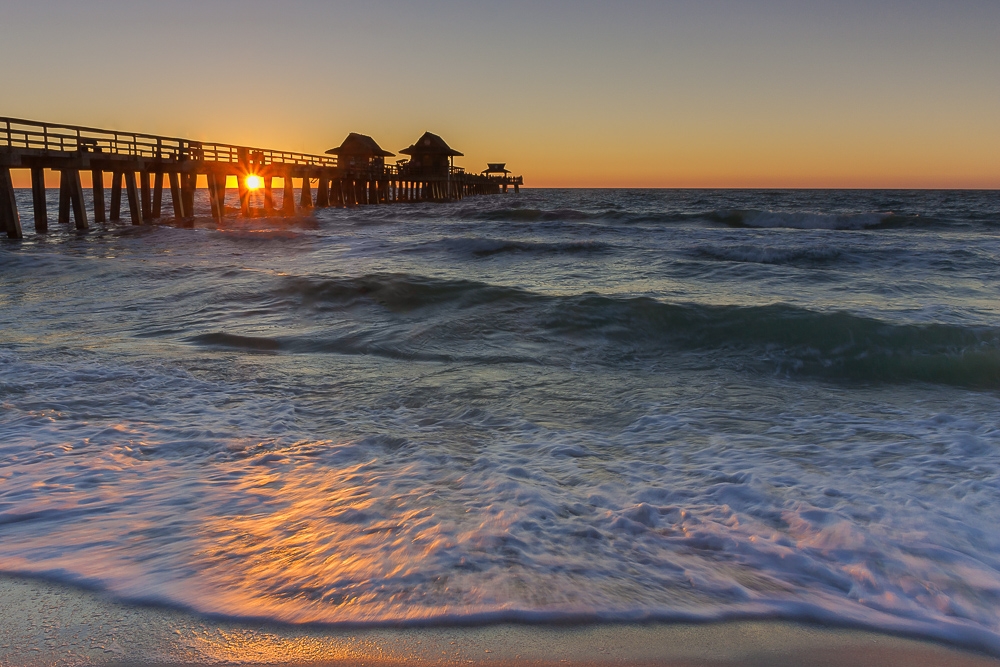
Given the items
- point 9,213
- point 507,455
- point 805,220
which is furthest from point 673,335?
point 805,220

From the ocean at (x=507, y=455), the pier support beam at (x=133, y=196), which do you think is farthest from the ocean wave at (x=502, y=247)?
the pier support beam at (x=133, y=196)

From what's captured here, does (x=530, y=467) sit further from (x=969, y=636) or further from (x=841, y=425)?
(x=841, y=425)

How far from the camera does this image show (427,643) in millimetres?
2430

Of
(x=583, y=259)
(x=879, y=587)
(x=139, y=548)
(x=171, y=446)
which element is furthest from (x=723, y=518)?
(x=583, y=259)

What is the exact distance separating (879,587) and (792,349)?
5449 millimetres

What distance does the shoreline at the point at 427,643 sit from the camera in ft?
7.69

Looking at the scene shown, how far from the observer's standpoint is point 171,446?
4469 millimetres

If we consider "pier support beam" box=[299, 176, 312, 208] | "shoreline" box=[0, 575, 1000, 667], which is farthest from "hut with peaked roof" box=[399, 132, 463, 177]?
"shoreline" box=[0, 575, 1000, 667]

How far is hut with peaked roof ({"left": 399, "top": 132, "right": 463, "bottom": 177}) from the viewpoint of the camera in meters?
56.3

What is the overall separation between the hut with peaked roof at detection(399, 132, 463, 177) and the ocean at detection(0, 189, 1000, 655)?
47.2 metres

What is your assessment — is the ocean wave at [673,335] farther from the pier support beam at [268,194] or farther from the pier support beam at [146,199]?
the pier support beam at [268,194]

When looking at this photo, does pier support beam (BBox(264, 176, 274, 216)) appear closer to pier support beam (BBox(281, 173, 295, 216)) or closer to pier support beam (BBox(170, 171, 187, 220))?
pier support beam (BBox(281, 173, 295, 216))

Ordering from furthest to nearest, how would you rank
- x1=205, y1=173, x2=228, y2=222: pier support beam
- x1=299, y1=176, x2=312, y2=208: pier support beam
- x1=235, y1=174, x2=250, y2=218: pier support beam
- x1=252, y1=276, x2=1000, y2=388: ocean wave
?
x1=299, y1=176, x2=312, y2=208: pier support beam, x1=235, y1=174, x2=250, y2=218: pier support beam, x1=205, y1=173, x2=228, y2=222: pier support beam, x1=252, y1=276, x2=1000, y2=388: ocean wave

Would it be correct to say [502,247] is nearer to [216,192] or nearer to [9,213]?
[9,213]
